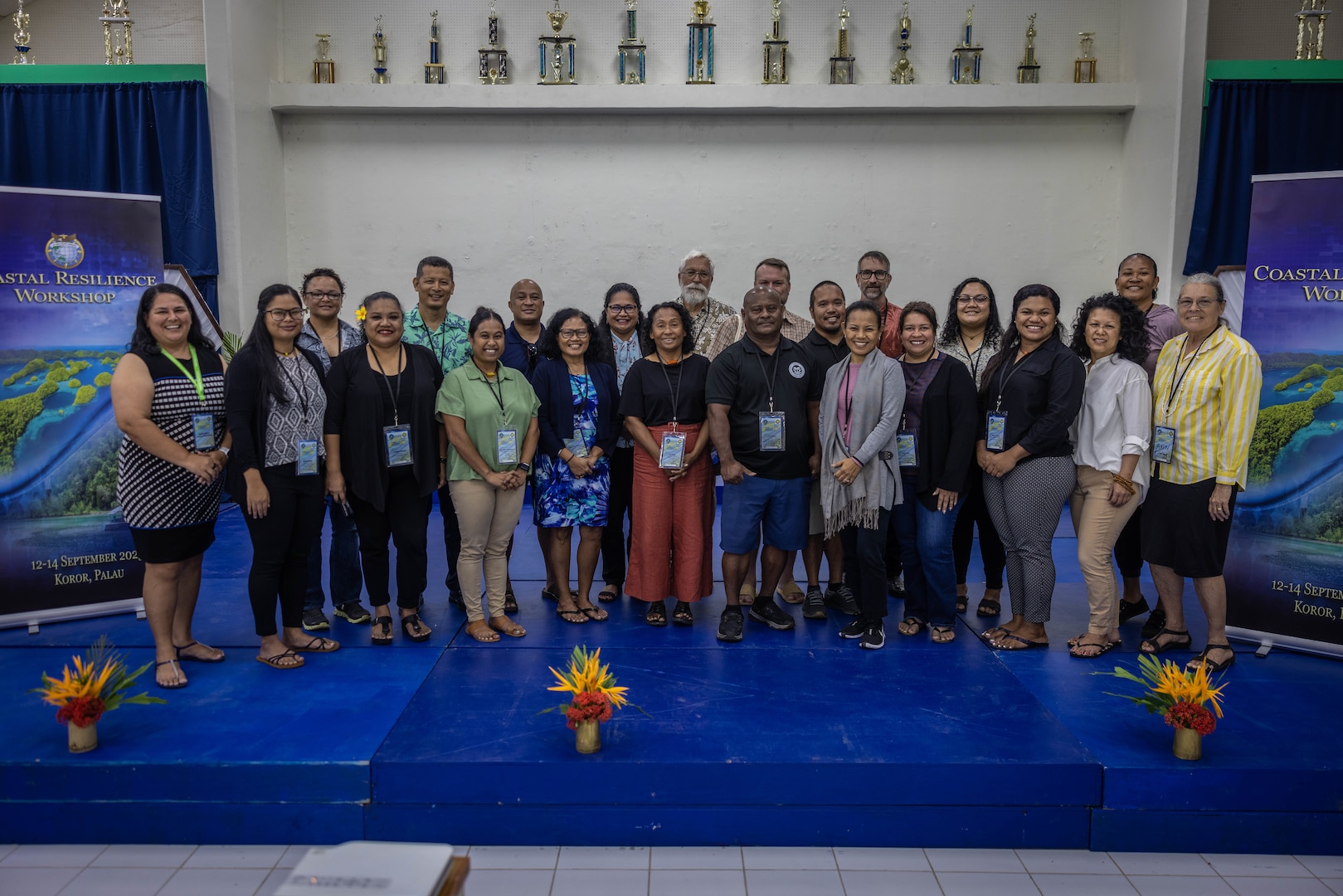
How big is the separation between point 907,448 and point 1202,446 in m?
1.04

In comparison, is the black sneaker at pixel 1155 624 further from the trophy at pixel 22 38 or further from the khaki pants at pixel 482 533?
the trophy at pixel 22 38

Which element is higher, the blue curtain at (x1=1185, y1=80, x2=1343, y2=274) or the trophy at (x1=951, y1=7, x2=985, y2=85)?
the trophy at (x1=951, y1=7, x2=985, y2=85)

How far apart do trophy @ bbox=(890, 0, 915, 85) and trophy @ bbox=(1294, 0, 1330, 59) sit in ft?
9.20

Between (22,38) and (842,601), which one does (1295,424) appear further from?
(22,38)

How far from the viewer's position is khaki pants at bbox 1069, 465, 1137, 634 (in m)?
3.36

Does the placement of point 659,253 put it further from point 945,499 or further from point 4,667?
point 4,667

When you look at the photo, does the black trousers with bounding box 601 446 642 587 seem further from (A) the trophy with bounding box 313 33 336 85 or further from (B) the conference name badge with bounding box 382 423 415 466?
(A) the trophy with bounding box 313 33 336 85

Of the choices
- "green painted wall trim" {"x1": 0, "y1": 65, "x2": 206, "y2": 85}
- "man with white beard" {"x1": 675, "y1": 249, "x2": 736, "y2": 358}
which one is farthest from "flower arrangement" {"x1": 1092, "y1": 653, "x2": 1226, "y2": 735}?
"green painted wall trim" {"x1": 0, "y1": 65, "x2": 206, "y2": 85}

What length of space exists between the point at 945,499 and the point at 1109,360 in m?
0.80

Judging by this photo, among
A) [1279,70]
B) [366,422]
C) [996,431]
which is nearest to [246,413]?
[366,422]

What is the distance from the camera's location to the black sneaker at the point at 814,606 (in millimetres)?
3885

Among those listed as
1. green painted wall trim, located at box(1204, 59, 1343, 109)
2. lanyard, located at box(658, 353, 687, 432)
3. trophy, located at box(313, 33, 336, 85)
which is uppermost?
trophy, located at box(313, 33, 336, 85)

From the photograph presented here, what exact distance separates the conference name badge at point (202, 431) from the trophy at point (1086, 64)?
22.9ft

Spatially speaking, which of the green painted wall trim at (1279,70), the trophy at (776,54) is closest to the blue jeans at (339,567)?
the trophy at (776,54)
